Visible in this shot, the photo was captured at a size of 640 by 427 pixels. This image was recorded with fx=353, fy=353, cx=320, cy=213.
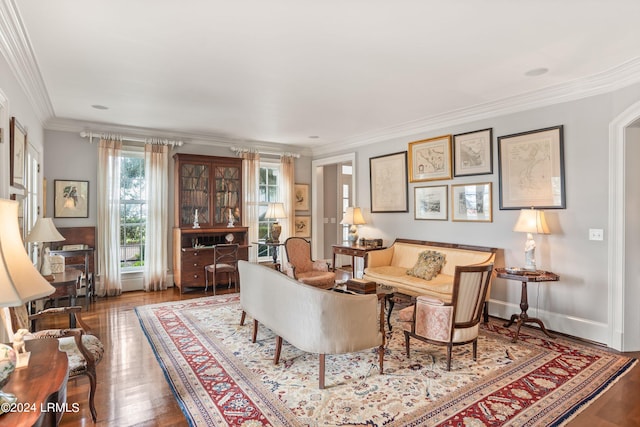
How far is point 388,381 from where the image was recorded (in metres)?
2.79

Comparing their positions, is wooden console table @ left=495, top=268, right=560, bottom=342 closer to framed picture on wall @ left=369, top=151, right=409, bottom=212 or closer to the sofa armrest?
the sofa armrest

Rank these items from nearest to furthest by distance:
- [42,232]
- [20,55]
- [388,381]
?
[388,381] < [20,55] < [42,232]

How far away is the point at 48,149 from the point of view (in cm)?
530

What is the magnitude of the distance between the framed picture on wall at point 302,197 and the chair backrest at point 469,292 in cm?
502

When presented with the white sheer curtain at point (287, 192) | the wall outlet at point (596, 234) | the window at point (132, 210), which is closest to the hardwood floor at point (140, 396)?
the wall outlet at point (596, 234)

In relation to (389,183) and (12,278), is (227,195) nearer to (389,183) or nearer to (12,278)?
(389,183)

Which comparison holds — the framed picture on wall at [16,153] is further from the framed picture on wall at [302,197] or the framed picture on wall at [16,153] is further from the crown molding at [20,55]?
the framed picture on wall at [302,197]

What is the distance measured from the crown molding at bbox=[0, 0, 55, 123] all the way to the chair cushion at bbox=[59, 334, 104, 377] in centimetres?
224

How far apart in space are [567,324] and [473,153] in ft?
7.62

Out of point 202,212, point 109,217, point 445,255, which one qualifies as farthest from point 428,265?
point 109,217

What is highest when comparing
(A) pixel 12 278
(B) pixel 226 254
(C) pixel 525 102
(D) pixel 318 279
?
(C) pixel 525 102

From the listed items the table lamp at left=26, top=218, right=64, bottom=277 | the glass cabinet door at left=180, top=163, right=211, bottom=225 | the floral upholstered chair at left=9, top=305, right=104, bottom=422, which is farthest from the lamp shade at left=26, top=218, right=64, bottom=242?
the glass cabinet door at left=180, top=163, right=211, bottom=225

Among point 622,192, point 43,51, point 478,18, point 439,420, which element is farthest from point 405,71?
point 43,51

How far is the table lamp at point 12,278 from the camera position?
123cm
